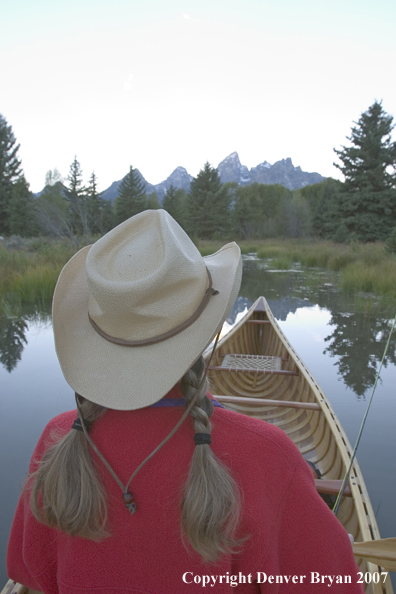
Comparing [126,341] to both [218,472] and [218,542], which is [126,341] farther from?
[218,542]

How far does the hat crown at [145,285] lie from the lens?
800 millimetres

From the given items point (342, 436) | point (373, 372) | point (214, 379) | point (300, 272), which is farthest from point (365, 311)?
point (300, 272)

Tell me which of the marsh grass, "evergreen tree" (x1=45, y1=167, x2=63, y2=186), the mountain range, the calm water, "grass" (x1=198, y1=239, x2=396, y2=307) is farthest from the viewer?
the mountain range

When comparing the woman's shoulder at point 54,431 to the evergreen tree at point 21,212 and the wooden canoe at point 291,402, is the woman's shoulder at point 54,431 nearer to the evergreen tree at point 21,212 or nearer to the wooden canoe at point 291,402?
the wooden canoe at point 291,402

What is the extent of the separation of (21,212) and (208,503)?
33.2 meters

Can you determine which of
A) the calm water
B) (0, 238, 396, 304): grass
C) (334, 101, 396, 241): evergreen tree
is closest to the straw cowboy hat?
the calm water

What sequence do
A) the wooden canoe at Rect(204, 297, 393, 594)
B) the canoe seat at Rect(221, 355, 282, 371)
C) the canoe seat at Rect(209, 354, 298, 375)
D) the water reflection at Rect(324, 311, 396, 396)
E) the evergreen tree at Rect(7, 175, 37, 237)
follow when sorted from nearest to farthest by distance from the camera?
the wooden canoe at Rect(204, 297, 393, 594) < the canoe seat at Rect(209, 354, 298, 375) < the canoe seat at Rect(221, 355, 282, 371) < the water reflection at Rect(324, 311, 396, 396) < the evergreen tree at Rect(7, 175, 37, 237)

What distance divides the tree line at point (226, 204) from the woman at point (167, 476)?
12.6m

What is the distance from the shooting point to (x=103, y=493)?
766mm

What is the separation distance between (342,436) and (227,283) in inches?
73.1

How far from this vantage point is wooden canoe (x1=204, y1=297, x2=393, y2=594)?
1873 mm

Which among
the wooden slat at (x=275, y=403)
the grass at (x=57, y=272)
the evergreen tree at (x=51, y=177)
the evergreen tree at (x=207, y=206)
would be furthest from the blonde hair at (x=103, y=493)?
the evergreen tree at (x=51, y=177)

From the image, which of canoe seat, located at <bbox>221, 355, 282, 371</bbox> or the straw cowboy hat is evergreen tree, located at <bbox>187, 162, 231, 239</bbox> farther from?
the straw cowboy hat

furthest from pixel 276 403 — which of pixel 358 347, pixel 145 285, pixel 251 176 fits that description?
pixel 251 176
